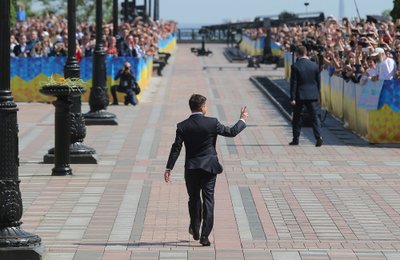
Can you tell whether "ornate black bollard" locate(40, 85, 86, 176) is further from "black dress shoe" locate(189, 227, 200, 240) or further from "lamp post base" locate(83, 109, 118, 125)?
"lamp post base" locate(83, 109, 118, 125)

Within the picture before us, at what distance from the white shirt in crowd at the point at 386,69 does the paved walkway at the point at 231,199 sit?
1.41m

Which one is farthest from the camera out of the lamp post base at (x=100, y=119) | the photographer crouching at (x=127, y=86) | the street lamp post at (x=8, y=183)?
the photographer crouching at (x=127, y=86)

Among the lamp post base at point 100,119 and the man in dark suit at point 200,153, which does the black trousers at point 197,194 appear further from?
the lamp post base at point 100,119

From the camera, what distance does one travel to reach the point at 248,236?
13797 millimetres

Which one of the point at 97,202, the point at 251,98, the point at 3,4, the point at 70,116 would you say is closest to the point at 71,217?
the point at 97,202

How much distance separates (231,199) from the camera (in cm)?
1658

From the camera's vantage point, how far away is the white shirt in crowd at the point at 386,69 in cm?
2420

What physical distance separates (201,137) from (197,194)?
0.57 m

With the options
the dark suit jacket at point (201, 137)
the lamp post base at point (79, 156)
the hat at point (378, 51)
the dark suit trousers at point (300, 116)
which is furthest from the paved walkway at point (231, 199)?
the hat at point (378, 51)

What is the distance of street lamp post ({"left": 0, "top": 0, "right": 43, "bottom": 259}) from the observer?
12180mm

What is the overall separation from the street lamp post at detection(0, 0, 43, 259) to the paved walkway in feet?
1.42

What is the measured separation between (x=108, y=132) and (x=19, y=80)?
10.2 m

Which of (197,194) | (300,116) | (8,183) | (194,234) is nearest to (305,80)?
(300,116)

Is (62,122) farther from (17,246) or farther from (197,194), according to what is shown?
(17,246)
